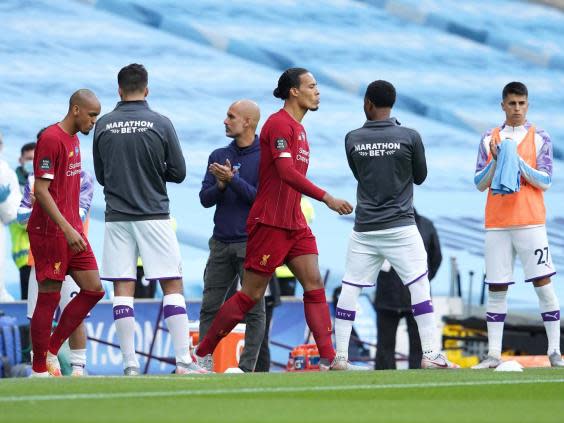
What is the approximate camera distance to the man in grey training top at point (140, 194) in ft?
33.5

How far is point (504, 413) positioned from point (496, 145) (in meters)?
4.15

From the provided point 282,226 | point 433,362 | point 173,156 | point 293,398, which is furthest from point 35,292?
point 293,398

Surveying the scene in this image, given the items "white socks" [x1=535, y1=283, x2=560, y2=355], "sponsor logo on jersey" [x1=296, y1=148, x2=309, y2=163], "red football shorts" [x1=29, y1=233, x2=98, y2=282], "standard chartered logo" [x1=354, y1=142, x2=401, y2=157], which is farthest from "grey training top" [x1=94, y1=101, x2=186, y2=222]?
"white socks" [x1=535, y1=283, x2=560, y2=355]

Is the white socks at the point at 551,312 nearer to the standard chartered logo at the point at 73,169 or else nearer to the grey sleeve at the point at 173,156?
the grey sleeve at the point at 173,156

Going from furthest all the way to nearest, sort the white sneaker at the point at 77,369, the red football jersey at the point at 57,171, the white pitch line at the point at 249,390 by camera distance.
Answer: the white sneaker at the point at 77,369 < the red football jersey at the point at 57,171 < the white pitch line at the point at 249,390

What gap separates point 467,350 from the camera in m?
16.1

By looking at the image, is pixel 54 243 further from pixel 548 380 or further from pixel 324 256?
pixel 324 256

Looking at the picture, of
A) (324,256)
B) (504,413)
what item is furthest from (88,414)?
(324,256)

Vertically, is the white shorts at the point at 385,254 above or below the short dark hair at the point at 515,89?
below

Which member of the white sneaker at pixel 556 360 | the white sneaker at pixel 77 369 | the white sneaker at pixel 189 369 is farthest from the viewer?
the white sneaker at pixel 556 360

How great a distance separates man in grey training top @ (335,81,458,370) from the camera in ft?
35.2

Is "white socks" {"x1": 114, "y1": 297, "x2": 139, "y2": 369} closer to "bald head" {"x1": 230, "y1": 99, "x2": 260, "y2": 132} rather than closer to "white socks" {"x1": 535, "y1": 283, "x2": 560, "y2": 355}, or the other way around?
"bald head" {"x1": 230, "y1": 99, "x2": 260, "y2": 132}

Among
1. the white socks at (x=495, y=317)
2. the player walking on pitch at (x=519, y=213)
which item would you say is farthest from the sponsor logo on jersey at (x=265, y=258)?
the white socks at (x=495, y=317)

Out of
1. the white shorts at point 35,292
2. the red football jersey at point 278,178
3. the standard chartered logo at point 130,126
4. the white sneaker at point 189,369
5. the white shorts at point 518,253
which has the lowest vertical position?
the white sneaker at point 189,369
